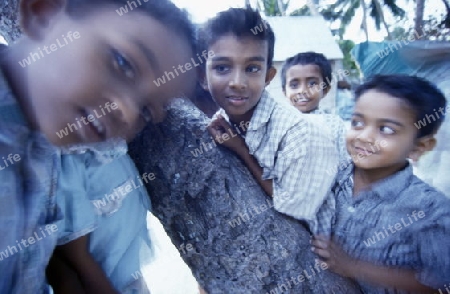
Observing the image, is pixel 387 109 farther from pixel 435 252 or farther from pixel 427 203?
pixel 435 252

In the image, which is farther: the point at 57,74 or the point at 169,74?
the point at 169,74

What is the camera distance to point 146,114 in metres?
1.08

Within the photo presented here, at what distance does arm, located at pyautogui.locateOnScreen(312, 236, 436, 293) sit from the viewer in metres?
1.11

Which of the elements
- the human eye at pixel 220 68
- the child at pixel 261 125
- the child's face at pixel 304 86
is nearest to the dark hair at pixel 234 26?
the child at pixel 261 125

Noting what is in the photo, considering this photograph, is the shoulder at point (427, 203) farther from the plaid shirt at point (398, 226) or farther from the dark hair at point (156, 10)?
the dark hair at point (156, 10)

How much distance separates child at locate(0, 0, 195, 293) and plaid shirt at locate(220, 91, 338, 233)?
0.54 m

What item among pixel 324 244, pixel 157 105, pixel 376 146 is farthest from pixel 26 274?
pixel 376 146

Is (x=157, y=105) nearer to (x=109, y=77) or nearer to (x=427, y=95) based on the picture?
(x=109, y=77)

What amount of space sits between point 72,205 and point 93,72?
42 centimetres

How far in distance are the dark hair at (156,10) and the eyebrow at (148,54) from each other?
0.11 meters

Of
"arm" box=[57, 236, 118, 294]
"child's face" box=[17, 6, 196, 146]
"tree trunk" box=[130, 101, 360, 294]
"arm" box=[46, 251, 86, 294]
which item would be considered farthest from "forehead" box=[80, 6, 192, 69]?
"arm" box=[46, 251, 86, 294]

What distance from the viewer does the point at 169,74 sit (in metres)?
1.05

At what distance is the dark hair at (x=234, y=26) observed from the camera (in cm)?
149

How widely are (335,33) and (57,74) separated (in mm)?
26137
